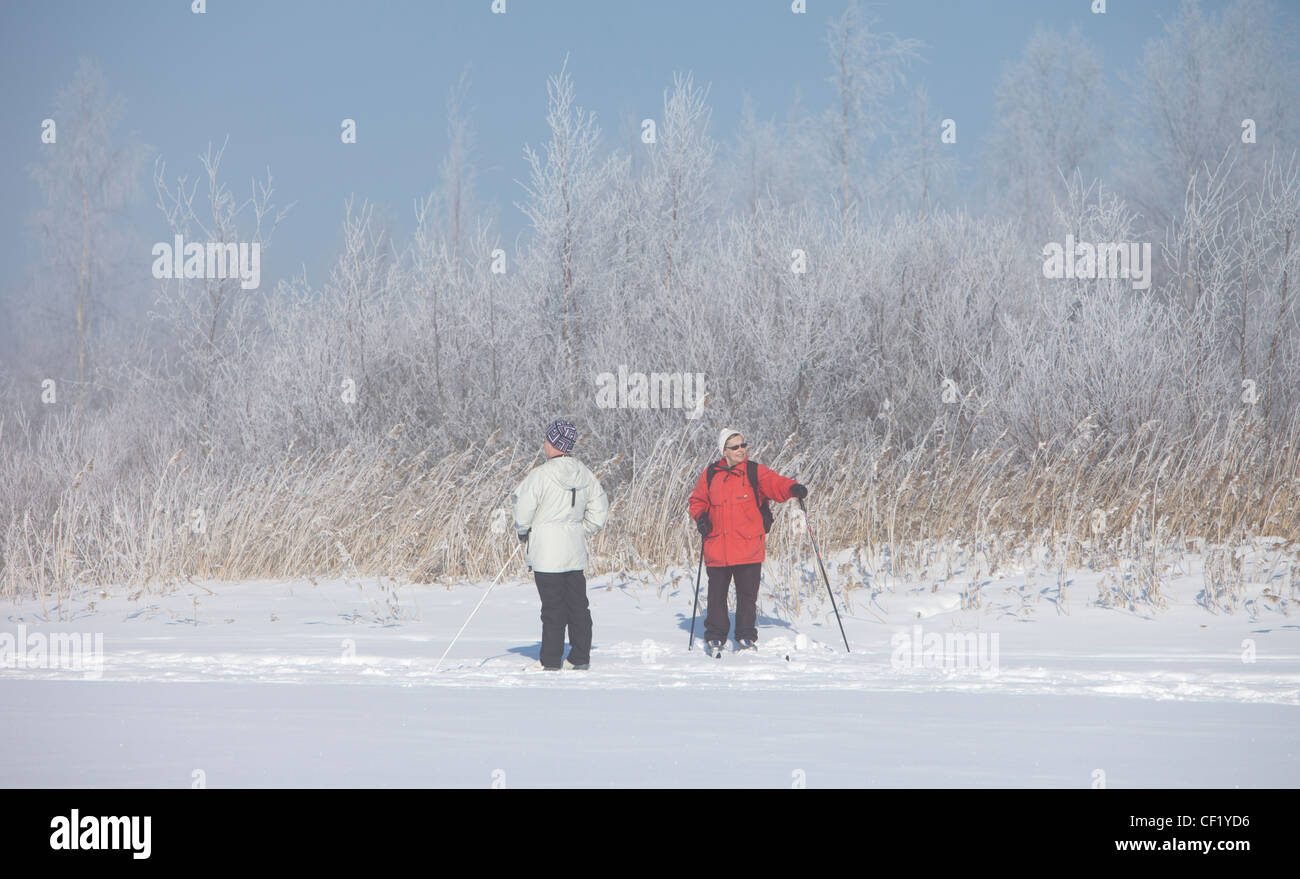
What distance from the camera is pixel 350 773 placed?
14.5 ft

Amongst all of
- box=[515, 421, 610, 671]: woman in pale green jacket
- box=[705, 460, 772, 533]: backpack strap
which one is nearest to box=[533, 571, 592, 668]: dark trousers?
box=[515, 421, 610, 671]: woman in pale green jacket

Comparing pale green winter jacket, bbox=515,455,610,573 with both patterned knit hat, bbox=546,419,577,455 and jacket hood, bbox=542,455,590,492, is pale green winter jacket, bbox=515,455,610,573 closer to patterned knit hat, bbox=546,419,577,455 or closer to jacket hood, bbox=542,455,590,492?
jacket hood, bbox=542,455,590,492

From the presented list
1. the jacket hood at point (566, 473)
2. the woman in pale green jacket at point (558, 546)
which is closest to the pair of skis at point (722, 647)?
the woman in pale green jacket at point (558, 546)

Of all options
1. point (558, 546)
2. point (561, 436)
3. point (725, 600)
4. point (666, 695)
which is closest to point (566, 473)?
point (561, 436)

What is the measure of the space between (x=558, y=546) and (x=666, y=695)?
1.39 meters

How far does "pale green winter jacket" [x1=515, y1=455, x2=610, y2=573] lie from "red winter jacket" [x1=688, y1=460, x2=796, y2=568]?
0.97 metres

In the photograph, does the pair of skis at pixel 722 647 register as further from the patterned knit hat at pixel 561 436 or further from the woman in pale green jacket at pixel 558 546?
the patterned knit hat at pixel 561 436

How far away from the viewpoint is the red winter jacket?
26.5ft

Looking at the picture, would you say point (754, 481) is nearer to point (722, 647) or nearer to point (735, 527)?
point (735, 527)

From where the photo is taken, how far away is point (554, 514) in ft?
24.3

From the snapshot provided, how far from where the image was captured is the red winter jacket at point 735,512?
26.5 ft
